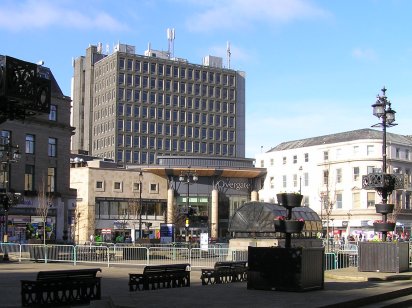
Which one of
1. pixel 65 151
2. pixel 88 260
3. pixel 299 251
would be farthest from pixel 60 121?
pixel 299 251

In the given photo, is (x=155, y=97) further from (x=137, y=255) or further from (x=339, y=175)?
(x=137, y=255)

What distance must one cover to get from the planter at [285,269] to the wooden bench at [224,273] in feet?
14.1

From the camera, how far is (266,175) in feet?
336

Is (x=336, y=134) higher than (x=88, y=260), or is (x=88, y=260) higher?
(x=336, y=134)

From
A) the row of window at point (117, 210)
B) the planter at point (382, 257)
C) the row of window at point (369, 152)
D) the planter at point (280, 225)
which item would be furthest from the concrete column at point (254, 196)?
the planter at point (280, 225)

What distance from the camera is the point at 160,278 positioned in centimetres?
1856

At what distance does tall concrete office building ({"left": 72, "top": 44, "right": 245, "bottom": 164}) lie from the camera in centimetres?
13200

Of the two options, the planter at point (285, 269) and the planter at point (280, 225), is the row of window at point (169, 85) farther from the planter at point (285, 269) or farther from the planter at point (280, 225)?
→ the planter at point (285, 269)

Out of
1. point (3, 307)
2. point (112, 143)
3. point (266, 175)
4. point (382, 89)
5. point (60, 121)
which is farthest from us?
point (112, 143)

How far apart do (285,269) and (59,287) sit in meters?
5.55

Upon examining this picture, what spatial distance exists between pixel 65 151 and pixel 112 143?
68559 mm

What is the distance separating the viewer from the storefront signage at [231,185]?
99.4 m

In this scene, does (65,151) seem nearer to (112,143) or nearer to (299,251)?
(299,251)

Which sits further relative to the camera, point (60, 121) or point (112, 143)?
point (112, 143)
